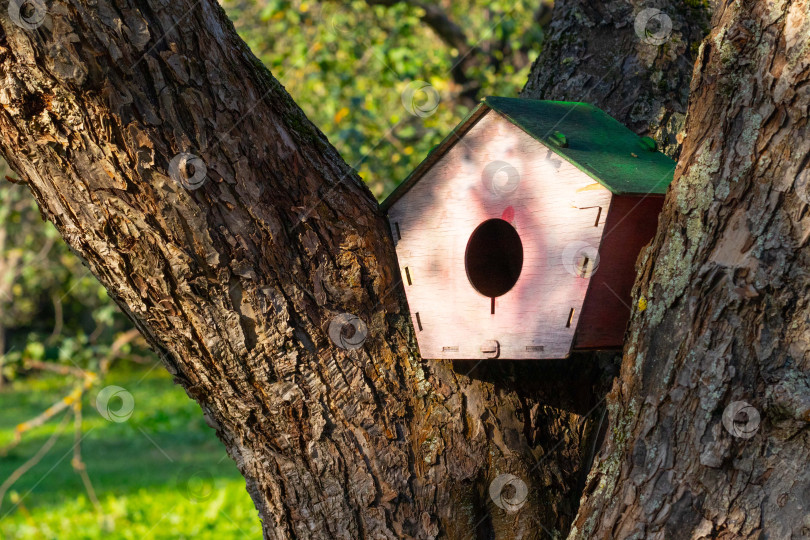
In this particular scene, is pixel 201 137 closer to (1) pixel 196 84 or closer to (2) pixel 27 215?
(1) pixel 196 84

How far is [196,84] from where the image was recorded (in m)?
1.57

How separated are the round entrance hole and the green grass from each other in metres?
1.40

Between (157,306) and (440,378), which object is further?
(440,378)

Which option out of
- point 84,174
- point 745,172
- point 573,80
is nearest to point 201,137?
point 84,174

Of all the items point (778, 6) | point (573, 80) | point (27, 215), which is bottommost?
point (778, 6)

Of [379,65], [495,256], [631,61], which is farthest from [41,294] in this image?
[631,61]

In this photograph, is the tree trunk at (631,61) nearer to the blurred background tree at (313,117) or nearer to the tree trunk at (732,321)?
the tree trunk at (732,321)

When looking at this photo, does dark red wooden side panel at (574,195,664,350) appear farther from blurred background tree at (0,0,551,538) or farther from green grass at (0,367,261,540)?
blurred background tree at (0,0,551,538)

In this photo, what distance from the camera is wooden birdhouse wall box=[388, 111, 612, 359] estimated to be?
1.67 metres

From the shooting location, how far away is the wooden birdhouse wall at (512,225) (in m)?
1.67

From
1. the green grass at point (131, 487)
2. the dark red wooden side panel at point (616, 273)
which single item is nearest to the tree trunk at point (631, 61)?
the dark red wooden side panel at point (616, 273)

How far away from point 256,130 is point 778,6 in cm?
105

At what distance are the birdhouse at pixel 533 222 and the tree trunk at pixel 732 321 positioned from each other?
0.57 feet

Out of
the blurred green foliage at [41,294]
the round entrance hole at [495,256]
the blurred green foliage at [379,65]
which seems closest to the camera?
the round entrance hole at [495,256]
